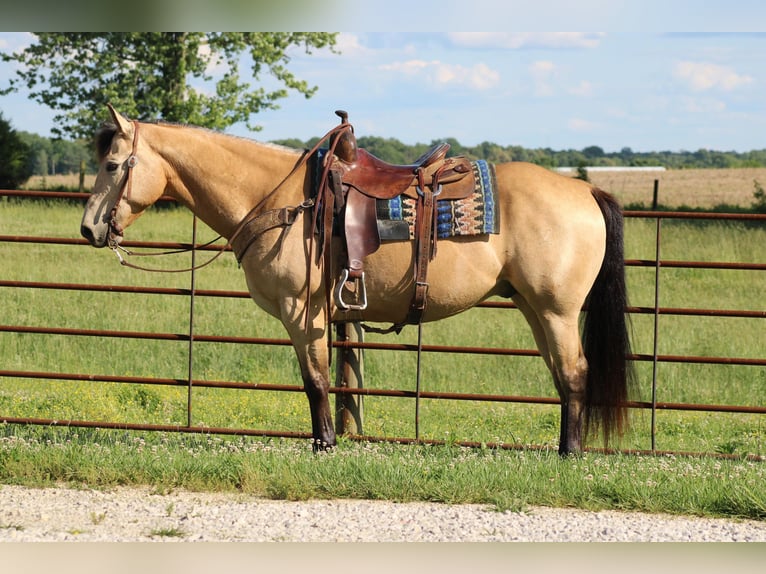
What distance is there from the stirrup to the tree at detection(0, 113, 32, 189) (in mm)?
22979

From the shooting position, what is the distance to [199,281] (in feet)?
47.8

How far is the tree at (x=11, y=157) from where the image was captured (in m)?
26.4

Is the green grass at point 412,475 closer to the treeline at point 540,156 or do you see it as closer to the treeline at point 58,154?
the treeline at point 540,156

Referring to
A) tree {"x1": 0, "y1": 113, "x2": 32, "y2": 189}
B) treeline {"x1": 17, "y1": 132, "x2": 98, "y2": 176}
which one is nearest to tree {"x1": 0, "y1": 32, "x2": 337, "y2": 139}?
tree {"x1": 0, "y1": 113, "x2": 32, "y2": 189}

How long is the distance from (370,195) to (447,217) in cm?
47

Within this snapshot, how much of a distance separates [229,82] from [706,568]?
2463cm

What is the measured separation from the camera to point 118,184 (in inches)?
220

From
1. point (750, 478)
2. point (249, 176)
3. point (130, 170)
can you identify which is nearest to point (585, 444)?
point (750, 478)

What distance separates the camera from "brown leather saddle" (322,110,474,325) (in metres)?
5.59

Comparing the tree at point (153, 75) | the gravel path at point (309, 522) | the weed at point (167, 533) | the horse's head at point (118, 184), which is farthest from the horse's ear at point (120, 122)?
the tree at point (153, 75)

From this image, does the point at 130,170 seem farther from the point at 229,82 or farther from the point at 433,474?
the point at 229,82

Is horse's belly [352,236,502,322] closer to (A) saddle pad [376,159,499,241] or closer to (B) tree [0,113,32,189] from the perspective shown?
(A) saddle pad [376,159,499,241]

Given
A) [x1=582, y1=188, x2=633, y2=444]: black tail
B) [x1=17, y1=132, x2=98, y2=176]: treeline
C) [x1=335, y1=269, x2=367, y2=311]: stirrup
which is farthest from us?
[x1=17, y1=132, x2=98, y2=176]: treeline

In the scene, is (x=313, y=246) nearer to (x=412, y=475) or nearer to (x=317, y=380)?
(x=317, y=380)
